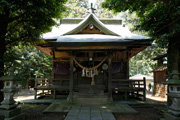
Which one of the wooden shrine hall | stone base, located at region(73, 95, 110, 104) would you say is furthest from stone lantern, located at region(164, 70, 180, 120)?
stone base, located at region(73, 95, 110, 104)

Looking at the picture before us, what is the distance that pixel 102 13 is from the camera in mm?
21297

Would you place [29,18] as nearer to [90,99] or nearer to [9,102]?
[9,102]

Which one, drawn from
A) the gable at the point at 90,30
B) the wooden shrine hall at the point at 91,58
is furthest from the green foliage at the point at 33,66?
the gable at the point at 90,30

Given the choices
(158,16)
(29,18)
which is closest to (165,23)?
(158,16)

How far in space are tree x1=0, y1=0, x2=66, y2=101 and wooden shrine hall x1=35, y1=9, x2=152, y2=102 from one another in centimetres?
97

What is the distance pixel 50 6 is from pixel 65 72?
5.62 metres

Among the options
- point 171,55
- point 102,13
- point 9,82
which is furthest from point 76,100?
point 102,13

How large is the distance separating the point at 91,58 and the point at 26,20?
12.4 feet

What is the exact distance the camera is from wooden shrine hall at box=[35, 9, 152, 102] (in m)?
6.36

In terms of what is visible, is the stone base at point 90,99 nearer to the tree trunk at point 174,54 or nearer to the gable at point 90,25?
the tree trunk at point 174,54

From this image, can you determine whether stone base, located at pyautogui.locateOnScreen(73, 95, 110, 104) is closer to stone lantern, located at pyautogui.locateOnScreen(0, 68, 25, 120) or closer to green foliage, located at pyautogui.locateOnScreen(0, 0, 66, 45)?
stone lantern, located at pyautogui.locateOnScreen(0, 68, 25, 120)

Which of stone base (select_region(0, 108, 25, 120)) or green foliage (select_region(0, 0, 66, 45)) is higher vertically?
green foliage (select_region(0, 0, 66, 45))

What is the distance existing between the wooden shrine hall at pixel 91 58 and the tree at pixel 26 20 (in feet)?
3.19

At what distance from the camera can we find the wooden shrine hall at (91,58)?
20.9 ft
